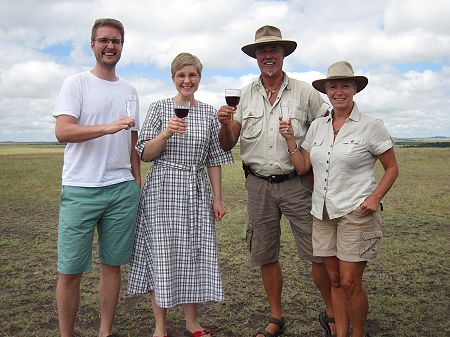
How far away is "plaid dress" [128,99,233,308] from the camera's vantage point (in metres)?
4.10

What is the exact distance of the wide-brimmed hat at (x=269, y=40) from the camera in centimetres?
421

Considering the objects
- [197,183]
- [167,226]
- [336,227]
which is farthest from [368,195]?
[167,226]

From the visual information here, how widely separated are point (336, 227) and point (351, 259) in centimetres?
31

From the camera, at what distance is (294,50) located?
14.7 ft

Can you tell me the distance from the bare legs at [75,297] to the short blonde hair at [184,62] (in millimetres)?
1928

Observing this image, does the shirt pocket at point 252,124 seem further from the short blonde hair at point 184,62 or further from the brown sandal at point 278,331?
the brown sandal at point 278,331

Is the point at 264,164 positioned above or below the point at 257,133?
below

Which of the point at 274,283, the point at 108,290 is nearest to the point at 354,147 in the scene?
the point at 274,283

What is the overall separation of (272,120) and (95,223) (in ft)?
6.17

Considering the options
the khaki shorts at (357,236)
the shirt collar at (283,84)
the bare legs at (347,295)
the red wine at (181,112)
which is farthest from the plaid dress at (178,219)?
the khaki shorts at (357,236)

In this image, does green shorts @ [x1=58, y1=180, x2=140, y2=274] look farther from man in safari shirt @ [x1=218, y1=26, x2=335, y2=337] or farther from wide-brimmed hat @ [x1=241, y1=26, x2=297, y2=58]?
wide-brimmed hat @ [x1=241, y1=26, x2=297, y2=58]

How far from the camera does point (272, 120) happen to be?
4.32 meters

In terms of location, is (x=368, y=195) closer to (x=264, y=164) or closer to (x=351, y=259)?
(x=351, y=259)

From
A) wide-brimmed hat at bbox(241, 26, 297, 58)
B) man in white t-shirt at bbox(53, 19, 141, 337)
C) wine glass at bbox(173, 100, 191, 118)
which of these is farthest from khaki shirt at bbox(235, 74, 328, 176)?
man in white t-shirt at bbox(53, 19, 141, 337)
